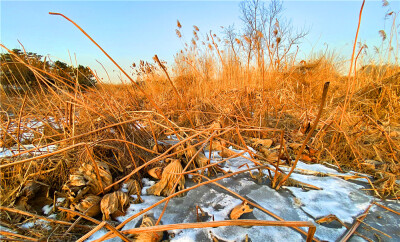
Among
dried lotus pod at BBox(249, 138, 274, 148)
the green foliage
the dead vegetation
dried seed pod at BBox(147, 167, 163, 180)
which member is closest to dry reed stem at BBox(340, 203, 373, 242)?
the dead vegetation

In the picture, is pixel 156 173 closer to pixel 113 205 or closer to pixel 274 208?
pixel 113 205

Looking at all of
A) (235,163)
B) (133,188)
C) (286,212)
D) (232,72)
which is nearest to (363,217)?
(286,212)

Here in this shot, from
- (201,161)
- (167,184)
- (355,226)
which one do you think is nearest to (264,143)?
(201,161)

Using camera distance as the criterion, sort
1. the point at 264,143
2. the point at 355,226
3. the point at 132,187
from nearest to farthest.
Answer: the point at 355,226, the point at 132,187, the point at 264,143

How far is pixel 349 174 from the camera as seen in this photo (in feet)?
3.67

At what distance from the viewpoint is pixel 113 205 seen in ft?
2.36

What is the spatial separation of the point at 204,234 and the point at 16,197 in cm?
91

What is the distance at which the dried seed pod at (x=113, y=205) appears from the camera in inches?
27.7

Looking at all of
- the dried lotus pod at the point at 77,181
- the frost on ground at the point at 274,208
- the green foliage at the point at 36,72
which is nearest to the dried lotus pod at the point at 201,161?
the frost on ground at the point at 274,208

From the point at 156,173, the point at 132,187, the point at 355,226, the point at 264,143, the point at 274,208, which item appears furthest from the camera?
the point at 264,143

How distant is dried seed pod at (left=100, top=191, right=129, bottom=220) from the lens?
704mm

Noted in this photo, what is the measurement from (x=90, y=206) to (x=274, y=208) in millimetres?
855

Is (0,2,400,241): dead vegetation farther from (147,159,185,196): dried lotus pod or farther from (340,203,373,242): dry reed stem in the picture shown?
(340,203,373,242): dry reed stem

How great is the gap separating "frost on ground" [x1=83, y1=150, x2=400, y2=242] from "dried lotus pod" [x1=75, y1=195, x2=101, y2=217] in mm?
92
